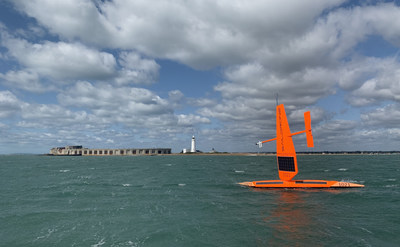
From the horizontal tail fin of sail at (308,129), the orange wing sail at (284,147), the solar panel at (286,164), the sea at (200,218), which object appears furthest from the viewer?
the solar panel at (286,164)

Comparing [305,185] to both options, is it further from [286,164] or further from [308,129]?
[308,129]

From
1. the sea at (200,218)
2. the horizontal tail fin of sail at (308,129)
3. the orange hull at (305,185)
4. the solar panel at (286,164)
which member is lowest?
the sea at (200,218)

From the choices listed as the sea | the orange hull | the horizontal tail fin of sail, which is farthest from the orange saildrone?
the horizontal tail fin of sail

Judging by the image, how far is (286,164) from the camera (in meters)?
56.6

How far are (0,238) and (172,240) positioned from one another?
19.0 metres

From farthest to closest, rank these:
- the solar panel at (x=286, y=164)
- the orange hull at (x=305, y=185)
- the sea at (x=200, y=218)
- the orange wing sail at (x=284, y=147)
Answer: the orange hull at (x=305, y=185)
the solar panel at (x=286, y=164)
the orange wing sail at (x=284, y=147)
the sea at (x=200, y=218)

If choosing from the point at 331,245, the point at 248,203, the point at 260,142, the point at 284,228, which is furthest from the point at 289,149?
the point at 331,245

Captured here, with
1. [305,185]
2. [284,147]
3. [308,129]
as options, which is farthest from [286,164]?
[308,129]

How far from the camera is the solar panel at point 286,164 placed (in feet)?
182

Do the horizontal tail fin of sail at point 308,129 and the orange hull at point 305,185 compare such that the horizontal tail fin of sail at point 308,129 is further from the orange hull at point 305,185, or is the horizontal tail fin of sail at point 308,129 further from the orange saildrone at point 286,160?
the orange hull at point 305,185

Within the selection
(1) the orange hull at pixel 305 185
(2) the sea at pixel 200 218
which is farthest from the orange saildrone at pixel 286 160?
(2) the sea at pixel 200 218

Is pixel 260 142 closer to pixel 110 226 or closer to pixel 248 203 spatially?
pixel 248 203

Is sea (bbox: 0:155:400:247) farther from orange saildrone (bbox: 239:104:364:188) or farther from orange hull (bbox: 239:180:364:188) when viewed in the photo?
orange saildrone (bbox: 239:104:364:188)

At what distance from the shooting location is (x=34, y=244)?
25531 mm
